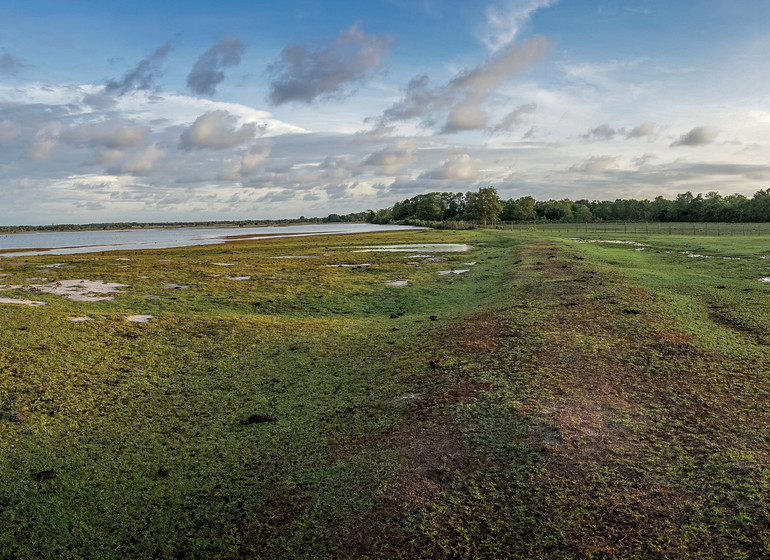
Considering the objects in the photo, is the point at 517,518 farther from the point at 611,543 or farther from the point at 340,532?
the point at 340,532

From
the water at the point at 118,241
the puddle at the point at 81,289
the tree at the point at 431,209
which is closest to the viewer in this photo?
the puddle at the point at 81,289

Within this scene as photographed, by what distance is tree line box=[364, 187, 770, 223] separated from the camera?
4102 inches

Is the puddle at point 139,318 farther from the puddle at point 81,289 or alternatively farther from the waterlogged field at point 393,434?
the puddle at point 81,289

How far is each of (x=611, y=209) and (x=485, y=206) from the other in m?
54.3

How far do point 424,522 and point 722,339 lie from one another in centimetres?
833

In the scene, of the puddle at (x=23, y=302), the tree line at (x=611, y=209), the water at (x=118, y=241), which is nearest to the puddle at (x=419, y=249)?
the puddle at (x=23, y=302)

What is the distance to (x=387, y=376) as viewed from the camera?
27.9 ft

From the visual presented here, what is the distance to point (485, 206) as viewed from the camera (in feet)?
401

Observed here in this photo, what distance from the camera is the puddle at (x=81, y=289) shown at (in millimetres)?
17817

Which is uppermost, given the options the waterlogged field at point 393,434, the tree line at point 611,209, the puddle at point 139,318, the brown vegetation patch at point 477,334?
the tree line at point 611,209

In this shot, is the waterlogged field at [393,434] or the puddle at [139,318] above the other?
the puddle at [139,318]

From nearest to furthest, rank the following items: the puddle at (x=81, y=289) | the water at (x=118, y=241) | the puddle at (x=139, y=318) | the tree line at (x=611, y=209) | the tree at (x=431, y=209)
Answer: the puddle at (x=139, y=318) → the puddle at (x=81, y=289) → the water at (x=118, y=241) → the tree line at (x=611, y=209) → the tree at (x=431, y=209)

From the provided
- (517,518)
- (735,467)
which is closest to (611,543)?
(517,518)

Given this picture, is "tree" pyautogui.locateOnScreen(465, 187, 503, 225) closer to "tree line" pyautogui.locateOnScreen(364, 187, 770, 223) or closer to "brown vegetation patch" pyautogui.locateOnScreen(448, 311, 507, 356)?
"tree line" pyautogui.locateOnScreen(364, 187, 770, 223)
